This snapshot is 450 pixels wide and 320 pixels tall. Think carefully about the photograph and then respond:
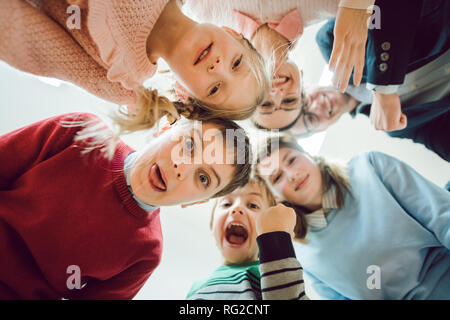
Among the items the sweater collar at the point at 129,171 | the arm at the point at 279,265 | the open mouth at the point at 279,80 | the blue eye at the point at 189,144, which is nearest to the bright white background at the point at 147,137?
the sweater collar at the point at 129,171

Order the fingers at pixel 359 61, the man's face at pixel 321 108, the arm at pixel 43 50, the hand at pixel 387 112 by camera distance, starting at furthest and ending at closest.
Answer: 1. the man's face at pixel 321 108
2. the hand at pixel 387 112
3. the fingers at pixel 359 61
4. the arm at pixel 43 50

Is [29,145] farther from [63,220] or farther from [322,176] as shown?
[322,176]

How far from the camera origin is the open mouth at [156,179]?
577mm

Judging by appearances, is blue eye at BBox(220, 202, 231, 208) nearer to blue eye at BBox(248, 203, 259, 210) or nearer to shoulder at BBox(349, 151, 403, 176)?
blue eye at BBox(248, 203, 259, 210)

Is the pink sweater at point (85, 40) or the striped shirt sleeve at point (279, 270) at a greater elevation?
the pink sweater at point (85, 40)

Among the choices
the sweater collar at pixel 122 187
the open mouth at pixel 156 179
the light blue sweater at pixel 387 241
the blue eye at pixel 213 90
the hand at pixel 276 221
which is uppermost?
the blue eye at pixel 213 90

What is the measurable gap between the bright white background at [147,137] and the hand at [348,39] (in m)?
0.48

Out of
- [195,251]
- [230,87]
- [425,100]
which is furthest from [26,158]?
[425,100]

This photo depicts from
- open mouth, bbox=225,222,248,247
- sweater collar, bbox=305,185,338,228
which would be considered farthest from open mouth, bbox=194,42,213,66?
sweater collar, bbox=305,185,338,228

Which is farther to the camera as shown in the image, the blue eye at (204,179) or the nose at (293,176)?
the nose at (293,176)

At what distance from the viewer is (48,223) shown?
0.57m

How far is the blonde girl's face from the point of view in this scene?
551 millimetres

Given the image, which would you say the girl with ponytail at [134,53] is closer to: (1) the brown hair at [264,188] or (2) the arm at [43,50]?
(2) the arm at [43,50]
